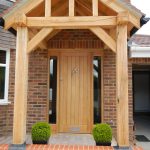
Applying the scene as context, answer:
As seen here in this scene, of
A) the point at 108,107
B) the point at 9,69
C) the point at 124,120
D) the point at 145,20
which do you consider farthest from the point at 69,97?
the point at 145,20

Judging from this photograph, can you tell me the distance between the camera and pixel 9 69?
8133mm

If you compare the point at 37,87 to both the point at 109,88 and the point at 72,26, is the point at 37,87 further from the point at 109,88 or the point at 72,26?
the point at 72,26

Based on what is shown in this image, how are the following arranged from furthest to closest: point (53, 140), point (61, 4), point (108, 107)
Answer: point (108, 107), point (61, 4), point (53, 140)

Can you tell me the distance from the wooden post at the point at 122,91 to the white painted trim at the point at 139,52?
6.94 ft

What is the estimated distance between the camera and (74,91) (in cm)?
816

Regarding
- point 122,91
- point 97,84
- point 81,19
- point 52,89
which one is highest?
point 81,19

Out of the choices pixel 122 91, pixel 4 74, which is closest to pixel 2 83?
pixel 4 74

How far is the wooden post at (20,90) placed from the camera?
5.78 m

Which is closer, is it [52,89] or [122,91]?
[122,91]

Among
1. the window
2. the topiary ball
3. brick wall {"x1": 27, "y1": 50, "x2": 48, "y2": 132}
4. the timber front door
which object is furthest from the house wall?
the topiary ball

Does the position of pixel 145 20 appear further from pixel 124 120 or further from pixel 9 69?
pixel 9 69

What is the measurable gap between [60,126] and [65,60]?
2.11 meters

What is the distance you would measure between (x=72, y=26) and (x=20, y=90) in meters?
1.93

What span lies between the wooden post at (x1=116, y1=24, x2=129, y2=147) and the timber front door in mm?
2347
